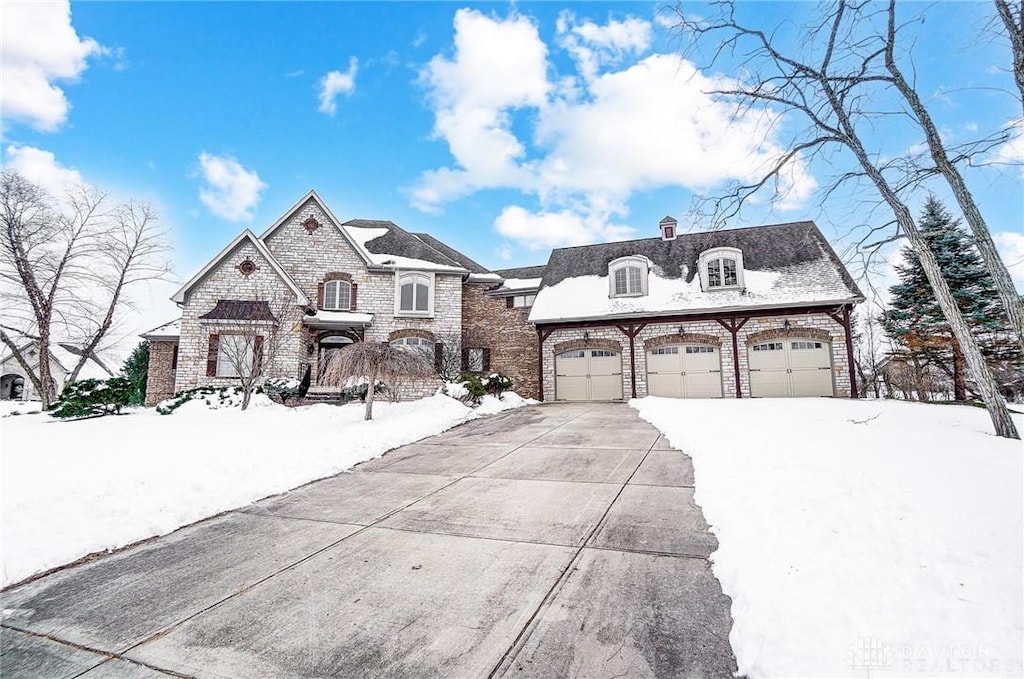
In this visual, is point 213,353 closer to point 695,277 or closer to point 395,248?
point 395,248

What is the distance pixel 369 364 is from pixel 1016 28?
37.5 feet

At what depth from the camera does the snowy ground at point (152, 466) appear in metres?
4.23

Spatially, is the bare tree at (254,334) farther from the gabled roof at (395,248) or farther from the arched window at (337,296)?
the gabled roof at (395,248)

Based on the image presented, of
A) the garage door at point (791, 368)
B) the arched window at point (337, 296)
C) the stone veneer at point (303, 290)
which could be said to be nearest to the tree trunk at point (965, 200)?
the garage door at point (791, 368)

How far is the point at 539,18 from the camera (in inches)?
380

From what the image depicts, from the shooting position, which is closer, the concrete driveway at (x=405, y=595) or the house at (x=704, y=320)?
the concrete driveway at (x=405, y=595)

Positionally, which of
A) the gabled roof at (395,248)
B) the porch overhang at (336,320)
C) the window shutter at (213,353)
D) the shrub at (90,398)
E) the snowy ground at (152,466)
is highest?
the gabled roof at (395,248)

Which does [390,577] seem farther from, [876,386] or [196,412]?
[876,386]

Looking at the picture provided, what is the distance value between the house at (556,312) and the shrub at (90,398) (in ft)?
7.79

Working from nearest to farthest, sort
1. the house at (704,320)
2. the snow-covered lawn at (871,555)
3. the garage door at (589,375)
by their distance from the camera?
the snow-covered lawn at (871,555) → the house at (704,320) → the garage door at (589,375)

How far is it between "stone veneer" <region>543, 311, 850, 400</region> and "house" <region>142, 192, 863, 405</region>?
4 centimetres

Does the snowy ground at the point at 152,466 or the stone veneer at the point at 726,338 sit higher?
the stone veneer at the point at 726,338

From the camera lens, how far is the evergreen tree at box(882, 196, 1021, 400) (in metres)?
14.9

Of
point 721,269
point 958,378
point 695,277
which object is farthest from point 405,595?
point 958,378
